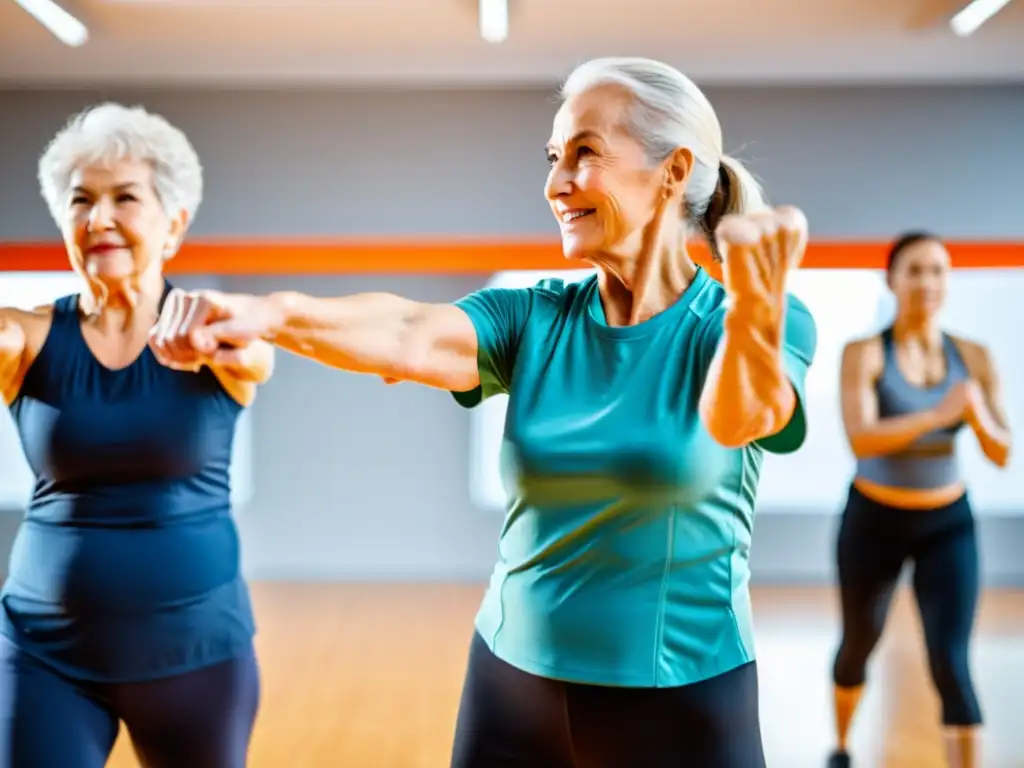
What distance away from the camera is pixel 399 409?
20.3 feet

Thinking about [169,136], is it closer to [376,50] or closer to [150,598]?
[150,598]

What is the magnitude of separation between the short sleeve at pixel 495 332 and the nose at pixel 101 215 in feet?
2.19

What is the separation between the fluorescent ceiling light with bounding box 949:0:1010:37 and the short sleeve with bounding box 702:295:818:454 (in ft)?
9.75

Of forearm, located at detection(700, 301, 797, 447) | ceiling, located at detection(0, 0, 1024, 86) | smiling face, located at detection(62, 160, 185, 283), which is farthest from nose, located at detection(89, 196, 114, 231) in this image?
ceiling, located at detection(0, 0, 1024, 86)

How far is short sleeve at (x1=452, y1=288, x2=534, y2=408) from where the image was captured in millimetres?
1121

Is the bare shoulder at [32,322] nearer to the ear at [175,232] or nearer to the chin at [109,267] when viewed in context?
the chin at [109,267]

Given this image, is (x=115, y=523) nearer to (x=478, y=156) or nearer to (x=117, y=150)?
(x=117, y=150)

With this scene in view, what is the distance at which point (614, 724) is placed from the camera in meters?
1.05

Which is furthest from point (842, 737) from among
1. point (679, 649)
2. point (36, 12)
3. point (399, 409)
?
point (399, 409)

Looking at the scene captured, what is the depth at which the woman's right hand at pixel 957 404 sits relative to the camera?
2.39 meters

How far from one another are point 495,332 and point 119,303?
726 millimetres

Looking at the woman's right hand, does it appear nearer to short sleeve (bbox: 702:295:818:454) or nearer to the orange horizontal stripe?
short sleeve (bbox: 702:295:818:454)

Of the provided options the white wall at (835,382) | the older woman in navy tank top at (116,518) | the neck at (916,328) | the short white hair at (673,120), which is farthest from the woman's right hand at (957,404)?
the white wall at (835,382)

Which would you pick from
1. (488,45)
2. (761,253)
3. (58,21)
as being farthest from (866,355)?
(58,21)
